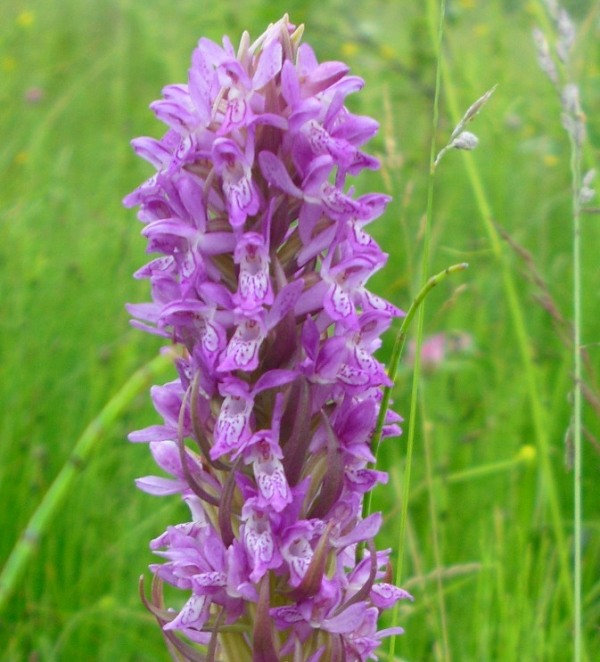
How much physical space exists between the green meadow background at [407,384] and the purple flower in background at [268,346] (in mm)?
233

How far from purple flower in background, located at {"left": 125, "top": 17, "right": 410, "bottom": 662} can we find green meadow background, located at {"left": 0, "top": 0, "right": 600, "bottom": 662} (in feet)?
0.77

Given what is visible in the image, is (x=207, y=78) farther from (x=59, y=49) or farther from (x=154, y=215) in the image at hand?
(x=59, y=49)

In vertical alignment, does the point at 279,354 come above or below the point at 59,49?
below

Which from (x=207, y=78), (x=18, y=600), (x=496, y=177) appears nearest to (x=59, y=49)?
(x=496, y=177)

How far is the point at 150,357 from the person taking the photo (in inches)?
131

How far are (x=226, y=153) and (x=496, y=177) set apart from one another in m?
2.92

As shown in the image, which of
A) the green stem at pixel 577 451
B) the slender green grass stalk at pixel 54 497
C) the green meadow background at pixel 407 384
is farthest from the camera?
the green meadow background at pixel 407 384

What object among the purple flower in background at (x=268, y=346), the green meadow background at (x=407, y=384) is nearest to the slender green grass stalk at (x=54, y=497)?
the green meadow background at (x=407, y=384)

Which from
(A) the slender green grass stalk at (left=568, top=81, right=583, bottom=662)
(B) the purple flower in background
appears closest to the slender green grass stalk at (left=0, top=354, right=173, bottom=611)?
(B) the purple flower in background

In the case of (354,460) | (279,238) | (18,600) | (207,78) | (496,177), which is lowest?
(18,600)

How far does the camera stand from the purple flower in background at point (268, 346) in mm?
1359

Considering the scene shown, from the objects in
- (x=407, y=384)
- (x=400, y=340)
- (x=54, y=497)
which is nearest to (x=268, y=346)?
(x=400, y=340)

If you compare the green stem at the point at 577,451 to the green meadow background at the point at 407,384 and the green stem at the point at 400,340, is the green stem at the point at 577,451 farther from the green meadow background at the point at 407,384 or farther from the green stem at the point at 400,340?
the green stem at the point at 400,340

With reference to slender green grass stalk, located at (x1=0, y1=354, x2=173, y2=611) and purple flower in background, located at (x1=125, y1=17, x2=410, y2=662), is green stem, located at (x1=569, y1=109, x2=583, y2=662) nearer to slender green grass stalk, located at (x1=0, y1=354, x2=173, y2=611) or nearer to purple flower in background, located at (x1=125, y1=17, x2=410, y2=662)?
purple flower in background, located at (x1=125, y1=17, x2=410, y2=662)
